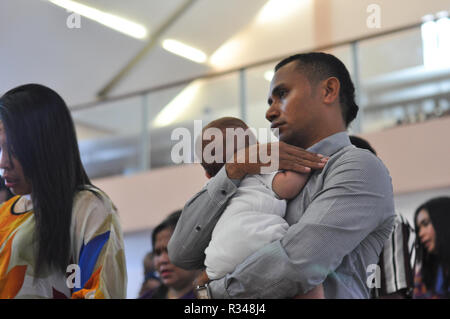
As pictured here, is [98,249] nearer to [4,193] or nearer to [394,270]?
[4,193]

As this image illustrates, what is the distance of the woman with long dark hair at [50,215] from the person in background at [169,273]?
956 mm

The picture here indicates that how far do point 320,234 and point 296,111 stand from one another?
1.01 ft

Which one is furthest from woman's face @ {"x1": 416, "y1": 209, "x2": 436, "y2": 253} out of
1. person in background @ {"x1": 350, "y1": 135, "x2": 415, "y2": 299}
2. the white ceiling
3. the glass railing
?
the white ceiling

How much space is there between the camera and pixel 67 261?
130 cm

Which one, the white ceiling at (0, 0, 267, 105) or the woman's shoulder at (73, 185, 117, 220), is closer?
the woman's shoulder at (73, 185, 117, 220)

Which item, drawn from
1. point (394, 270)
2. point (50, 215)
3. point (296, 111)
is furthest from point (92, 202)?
point (394, 270)

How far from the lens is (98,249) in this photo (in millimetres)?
1264

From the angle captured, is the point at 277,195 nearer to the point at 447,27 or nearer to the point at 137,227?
the point at 447,27

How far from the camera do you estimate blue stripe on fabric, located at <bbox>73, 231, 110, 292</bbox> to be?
125 centimetres

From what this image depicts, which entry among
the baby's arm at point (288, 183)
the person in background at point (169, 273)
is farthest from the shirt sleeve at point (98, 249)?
the person in background at point (169, 273)

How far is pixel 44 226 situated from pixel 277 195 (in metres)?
0.48

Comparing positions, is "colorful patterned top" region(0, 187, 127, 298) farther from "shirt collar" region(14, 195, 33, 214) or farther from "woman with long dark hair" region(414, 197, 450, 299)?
"woman with long dark hair" region(414, 197, 450, 299)

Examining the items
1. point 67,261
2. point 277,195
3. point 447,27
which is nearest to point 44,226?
point 67,261
